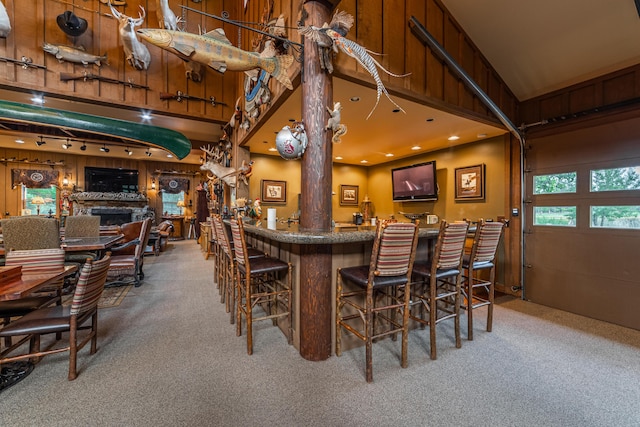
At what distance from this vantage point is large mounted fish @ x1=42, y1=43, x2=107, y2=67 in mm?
3908

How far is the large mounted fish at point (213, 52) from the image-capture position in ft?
5.91

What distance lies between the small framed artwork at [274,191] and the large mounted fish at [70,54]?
3.39 metres

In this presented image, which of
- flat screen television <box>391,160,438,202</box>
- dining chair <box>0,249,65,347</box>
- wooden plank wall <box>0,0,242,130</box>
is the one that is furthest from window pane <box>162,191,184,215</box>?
Result: flat screen television <box>391,160,438,202</box>

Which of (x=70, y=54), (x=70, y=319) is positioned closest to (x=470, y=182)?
(x=70, y=319)

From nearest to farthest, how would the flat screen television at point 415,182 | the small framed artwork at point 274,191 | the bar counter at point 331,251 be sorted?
the bar counter at point 331,251 < the flat screen television at point 415,182 < the small framed artwork at point 274,191

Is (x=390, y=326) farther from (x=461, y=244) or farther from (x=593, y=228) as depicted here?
(x=593, y=228)

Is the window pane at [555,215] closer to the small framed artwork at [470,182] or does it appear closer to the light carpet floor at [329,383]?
the small framed artwork at [470,182]

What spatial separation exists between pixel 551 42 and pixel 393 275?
333cm

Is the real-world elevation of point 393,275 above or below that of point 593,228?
below

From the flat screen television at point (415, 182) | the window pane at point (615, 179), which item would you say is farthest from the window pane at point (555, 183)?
the flat screen television at point (415, 182)

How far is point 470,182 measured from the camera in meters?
4.44

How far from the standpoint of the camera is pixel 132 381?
1.76m

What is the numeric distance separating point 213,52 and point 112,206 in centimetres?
921

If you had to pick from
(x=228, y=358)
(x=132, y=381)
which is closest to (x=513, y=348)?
(x=228, y=358)
